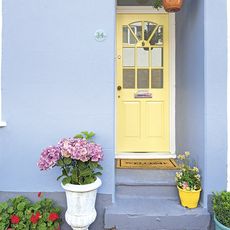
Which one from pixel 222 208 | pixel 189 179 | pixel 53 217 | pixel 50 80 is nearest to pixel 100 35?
pixel 50 80

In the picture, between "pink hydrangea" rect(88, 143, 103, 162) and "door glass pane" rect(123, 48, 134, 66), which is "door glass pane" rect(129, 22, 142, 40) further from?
"pink hydrangea" rect(88, 143, 103, 162)

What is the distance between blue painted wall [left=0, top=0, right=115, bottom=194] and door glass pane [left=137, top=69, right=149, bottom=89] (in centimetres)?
125

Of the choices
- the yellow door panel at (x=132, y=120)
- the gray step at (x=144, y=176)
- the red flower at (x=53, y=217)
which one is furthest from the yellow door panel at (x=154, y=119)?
the red flower at (x=53, y=217)

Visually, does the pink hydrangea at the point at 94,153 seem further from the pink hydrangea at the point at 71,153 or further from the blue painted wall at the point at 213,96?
the blue painted wall at the point at 213,96

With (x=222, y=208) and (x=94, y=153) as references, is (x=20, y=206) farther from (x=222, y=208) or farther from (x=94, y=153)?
(x=222, y=208)

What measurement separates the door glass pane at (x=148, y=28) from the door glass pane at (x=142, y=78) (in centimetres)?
49

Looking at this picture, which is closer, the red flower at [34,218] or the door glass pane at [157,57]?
the red flower at [34,218]

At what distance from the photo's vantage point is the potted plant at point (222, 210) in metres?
2.27

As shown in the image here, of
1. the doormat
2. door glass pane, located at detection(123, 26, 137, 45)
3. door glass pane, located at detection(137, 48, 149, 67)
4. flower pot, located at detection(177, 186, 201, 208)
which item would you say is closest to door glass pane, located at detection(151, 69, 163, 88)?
door glass pane, located at detection(137, 48, 149, 67)

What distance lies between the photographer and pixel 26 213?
2.46 meters

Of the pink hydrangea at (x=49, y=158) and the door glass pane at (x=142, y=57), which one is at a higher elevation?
the door glass pane at (x=142, y=57)

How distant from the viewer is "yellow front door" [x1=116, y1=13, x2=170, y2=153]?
3.84 metres

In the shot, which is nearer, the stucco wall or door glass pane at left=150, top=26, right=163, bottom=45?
the stucco wall

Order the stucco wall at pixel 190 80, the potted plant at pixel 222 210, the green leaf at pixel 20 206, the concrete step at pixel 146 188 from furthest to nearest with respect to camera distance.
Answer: the concrete step at pixel 146 188, the stucco wall at pixel 190 80, the green leaf at pixel 20 206, the potted plant at pixel 222 210
